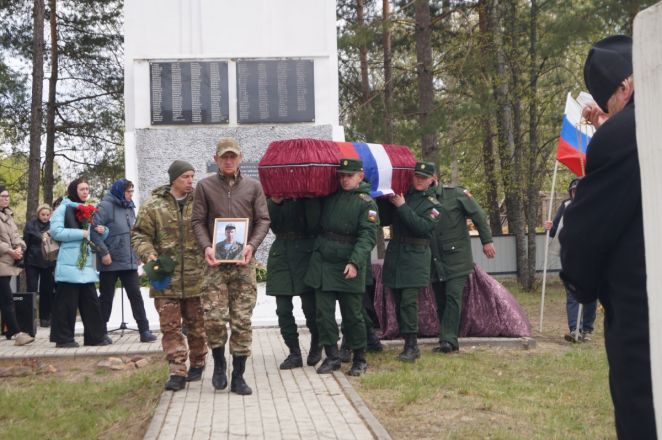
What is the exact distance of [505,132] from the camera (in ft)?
67.4

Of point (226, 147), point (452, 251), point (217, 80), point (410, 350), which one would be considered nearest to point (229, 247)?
point (226, 147)

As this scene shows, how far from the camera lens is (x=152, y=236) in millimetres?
7305

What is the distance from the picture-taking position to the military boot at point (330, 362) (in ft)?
26.1

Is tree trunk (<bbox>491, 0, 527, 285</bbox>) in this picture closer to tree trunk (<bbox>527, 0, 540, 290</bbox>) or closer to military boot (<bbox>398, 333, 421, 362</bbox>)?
tree trunk (<bbox>527, 0, 540, 290</bbox>)

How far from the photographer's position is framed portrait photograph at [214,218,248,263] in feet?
22.8

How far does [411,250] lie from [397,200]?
20.1 inches

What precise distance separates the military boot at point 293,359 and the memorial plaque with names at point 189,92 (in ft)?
16.5

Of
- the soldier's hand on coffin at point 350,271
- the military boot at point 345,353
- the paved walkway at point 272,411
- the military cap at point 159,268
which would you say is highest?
the military cap at point 159,268

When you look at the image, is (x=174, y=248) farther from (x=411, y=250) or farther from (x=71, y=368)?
(x=71, y=368)

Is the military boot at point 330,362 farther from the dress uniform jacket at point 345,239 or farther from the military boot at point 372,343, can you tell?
the military boot at point 372,343

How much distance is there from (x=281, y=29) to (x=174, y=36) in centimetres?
146

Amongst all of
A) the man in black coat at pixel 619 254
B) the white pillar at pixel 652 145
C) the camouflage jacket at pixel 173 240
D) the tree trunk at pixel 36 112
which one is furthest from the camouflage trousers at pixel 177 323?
the tree trunk at pixel 36 112

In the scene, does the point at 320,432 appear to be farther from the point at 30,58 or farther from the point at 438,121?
the point at 30,58

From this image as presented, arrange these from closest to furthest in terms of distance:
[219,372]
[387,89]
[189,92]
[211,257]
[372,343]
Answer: [211,257], [219,372], [372,343], [189,92], [387,89]
